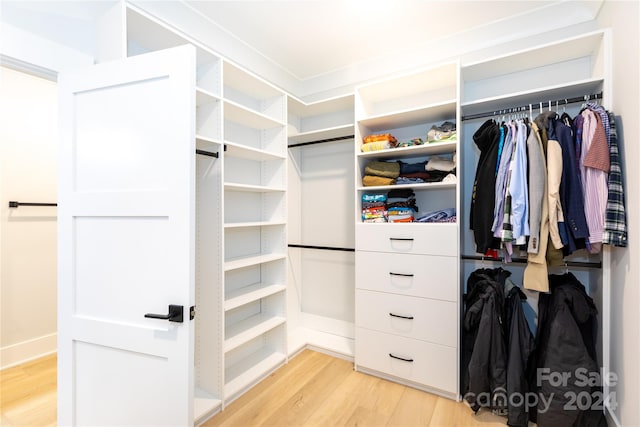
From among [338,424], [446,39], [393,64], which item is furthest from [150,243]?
[446,39]

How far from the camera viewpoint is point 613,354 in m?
1.65

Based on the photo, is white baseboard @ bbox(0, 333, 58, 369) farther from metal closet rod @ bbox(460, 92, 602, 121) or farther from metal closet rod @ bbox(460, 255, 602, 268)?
metal closet rod @ bbox(460, 92, 602, 121)

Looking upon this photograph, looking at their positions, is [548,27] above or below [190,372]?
above

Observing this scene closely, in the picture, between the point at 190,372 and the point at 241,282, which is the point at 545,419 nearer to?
the point at 190,372

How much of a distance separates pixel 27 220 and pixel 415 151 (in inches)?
129

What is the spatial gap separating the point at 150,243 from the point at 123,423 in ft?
2.75

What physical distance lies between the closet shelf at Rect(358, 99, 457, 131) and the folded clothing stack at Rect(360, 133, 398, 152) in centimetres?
13

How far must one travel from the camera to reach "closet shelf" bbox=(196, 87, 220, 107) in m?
1.85

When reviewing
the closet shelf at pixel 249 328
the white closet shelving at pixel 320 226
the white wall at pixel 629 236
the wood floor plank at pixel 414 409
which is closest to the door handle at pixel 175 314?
the closet shelf at pixel 249 328

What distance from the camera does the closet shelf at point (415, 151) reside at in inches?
82.1

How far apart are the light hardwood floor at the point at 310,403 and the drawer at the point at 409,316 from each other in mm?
399

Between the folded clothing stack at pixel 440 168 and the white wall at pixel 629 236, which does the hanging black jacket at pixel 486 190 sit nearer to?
the folded clothing stack at pixel 440 168

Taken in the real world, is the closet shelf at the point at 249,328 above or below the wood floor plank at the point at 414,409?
above

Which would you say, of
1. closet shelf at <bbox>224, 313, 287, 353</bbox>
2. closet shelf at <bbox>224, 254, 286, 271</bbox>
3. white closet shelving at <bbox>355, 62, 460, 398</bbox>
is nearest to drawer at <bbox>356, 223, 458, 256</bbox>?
white closet shelving at <bbox>355, 62, 460, 398</bbox>
